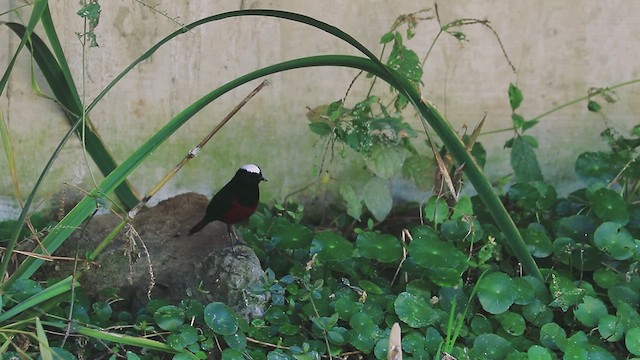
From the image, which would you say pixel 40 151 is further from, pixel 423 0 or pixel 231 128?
pixel 423 0

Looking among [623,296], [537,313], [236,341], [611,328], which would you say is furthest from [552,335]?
[236,341]

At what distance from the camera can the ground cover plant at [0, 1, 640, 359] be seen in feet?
7.70

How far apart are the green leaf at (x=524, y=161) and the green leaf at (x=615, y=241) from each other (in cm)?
49

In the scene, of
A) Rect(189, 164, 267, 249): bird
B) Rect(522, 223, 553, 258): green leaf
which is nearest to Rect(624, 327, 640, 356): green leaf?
Rect(522, 223, 553, 258): green leaf

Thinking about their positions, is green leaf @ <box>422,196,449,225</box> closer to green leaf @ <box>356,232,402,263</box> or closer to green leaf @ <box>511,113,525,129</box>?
green leaf @ <box>356,232,402,263</box>

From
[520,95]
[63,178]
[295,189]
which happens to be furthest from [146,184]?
[520,95]

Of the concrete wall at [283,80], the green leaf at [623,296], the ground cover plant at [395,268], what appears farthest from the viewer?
the concrete wall at [283,80]

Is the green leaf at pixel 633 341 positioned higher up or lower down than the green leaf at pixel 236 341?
higher up

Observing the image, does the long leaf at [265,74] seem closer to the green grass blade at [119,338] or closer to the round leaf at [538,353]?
the green grass blade at [119,338]

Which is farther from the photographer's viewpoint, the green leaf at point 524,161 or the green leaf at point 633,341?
the green leaf at point 524,161

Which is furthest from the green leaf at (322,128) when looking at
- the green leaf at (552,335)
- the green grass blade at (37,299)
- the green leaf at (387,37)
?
the green grass blade at (37,299)

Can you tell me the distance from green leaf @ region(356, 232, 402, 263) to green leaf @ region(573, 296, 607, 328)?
609mm

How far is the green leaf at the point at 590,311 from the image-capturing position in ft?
8.85

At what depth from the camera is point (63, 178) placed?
10.5ft
